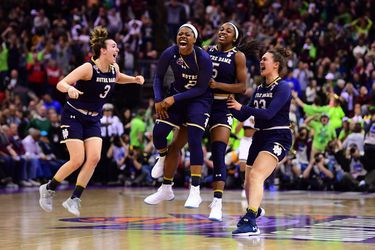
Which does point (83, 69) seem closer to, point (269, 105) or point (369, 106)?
point (269, 105)

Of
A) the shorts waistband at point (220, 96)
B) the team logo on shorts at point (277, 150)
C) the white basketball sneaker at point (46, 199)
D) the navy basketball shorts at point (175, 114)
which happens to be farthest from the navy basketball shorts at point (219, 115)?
the white basketball sneaker at point (46, 199)

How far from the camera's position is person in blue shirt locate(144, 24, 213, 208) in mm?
10938

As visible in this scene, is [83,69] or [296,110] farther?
[296,110]

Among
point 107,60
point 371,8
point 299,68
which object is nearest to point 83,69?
point 107,60

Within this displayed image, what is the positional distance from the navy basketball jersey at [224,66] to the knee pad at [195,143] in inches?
27.7

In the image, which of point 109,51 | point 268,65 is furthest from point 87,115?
point 268,65

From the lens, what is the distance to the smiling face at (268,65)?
33.7 ft

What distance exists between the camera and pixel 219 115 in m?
11.5

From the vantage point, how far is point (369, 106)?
2078 cm

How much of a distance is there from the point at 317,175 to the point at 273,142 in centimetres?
1036

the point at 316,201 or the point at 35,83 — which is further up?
the point at 35,83

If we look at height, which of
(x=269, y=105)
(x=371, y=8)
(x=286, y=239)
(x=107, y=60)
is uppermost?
(x=371, y=8)

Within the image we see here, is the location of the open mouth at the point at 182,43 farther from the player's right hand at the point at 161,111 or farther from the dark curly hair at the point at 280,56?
the dark curly hair at the point at 280,56

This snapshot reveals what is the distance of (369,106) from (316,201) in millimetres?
5484
